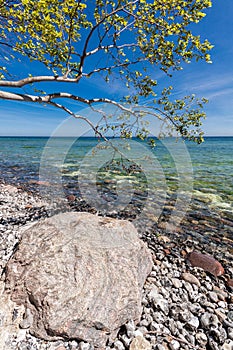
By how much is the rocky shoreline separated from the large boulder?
20cm

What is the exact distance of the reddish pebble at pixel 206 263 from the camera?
18.8ft

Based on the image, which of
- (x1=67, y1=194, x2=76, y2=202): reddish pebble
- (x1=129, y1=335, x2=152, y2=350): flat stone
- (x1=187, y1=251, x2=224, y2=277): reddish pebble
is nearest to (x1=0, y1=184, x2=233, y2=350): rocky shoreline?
(x1=129, y1=335, x2=152, y2=350): flat stone

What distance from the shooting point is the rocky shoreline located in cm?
327

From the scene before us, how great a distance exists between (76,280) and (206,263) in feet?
14.5

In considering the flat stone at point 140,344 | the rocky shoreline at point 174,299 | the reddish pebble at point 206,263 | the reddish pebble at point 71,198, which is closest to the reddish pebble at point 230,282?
the rocky shoreline at point 174,299

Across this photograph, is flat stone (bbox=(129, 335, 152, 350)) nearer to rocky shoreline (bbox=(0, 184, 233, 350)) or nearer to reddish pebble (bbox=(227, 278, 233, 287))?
rocky shoreline (bbox=(0, 184, 233, 350))

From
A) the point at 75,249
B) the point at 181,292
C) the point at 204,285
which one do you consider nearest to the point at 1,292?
the point at 75,249

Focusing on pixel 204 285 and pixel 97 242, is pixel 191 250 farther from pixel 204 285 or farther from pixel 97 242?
pixel 97 242

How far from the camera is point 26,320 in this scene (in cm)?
323

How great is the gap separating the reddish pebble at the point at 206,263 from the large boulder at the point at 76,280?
2.47 meters

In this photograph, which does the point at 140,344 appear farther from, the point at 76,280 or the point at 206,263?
the point at 206,263

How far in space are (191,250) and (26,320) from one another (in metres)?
5.61

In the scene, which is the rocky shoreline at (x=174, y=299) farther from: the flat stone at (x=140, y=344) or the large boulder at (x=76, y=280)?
the large boulder at (x=76, y=280)

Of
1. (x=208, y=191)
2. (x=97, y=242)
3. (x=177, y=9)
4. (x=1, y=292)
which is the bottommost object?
(x=208, y=191)
